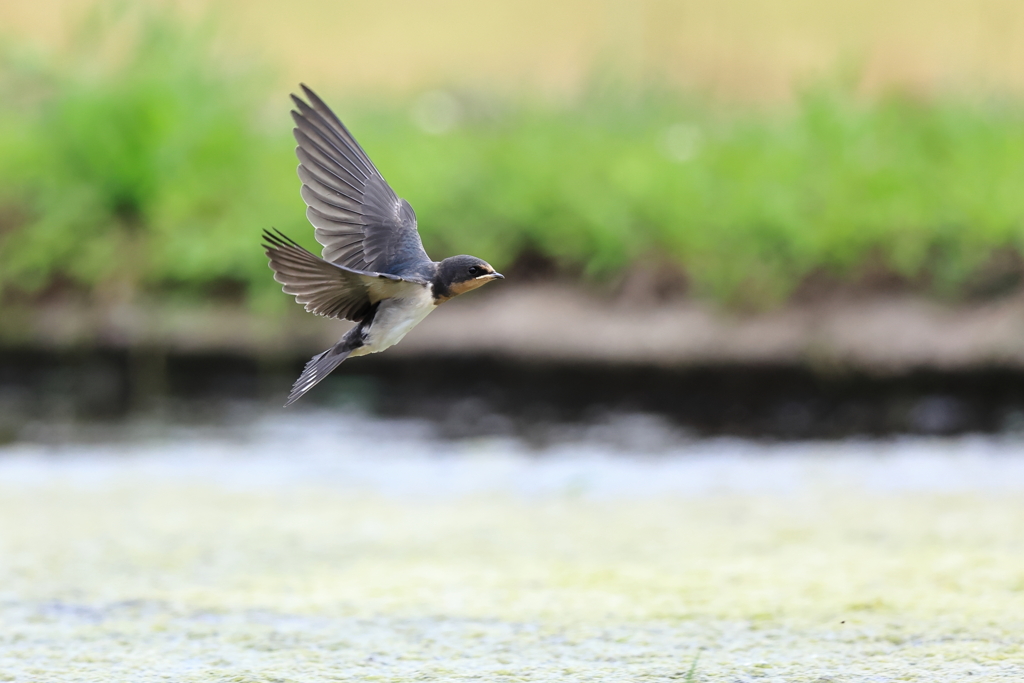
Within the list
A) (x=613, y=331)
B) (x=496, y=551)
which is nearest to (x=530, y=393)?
(x=613, y=331)

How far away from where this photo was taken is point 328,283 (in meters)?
2.22

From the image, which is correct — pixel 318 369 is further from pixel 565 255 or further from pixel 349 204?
pixel 565 255

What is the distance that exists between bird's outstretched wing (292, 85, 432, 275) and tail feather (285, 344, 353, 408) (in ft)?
0.76

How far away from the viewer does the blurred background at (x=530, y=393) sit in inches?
110

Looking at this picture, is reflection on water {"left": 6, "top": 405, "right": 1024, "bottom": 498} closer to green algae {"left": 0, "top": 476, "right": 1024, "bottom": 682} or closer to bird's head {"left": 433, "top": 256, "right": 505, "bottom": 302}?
green algae {"left": 0, "top": 476, "right": 1024, "bottom": 682}

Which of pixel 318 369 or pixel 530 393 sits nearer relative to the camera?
pixel 318 369

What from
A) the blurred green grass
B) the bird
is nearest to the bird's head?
the bird

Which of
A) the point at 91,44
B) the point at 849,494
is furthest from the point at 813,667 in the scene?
the point at 91,44

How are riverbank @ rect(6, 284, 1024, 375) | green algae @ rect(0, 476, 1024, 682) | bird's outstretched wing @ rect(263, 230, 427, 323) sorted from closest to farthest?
bird's outstretched wing @ rect(263, 230, 427, 323), green algae @ rect(0, 476, 1024, 682), riverbank @ rect(6, 284, 1024, 375)

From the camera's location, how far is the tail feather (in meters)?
2.21

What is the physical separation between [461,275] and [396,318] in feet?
0.44

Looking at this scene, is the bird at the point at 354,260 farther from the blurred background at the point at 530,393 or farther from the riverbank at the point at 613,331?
the riverbank at the point at 613,331

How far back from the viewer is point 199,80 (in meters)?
6.41

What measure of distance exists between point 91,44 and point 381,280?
4.92 metres
